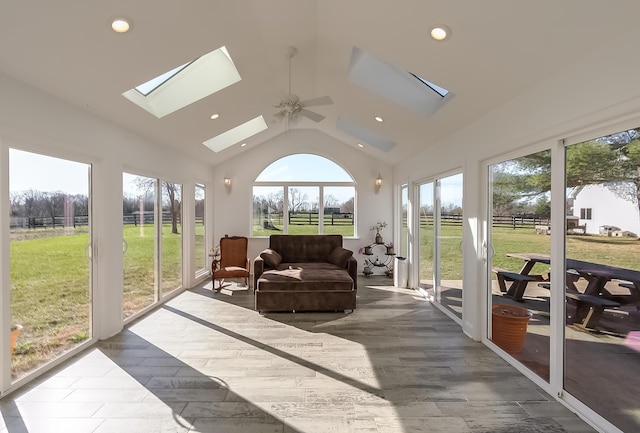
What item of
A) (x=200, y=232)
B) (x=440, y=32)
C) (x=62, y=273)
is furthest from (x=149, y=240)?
(x=440, y=32)

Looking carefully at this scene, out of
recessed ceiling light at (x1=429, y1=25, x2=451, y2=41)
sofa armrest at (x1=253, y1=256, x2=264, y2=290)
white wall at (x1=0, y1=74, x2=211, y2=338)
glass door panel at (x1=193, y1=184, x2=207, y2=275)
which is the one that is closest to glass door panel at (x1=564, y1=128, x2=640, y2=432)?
recessed ceiling light at (x1=429, y1=25, x2=451, y2=41)

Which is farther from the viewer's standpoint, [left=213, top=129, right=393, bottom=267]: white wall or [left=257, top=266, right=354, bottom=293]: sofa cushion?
[left=213, top=129, right=393, bottom=267]: white wall

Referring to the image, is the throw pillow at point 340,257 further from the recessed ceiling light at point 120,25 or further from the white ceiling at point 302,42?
the recessed ceiling light at point 120,25

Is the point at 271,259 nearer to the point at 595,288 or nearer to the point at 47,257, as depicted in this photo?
the point at 47,257

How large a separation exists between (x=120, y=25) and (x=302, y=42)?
171 cm

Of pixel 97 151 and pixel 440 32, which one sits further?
pixel 97 151

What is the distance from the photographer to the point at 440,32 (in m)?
2.50

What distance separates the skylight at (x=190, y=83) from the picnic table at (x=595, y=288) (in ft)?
12.5

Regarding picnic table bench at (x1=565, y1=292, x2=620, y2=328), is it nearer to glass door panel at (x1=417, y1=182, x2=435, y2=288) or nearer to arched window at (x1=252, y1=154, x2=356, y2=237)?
glass door panel at (x1=417, y1=182, x2=435, y2=288)

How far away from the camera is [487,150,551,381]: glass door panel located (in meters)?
2.71

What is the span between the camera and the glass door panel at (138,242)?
13.6 feet

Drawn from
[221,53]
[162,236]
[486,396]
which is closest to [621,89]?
[486,396]

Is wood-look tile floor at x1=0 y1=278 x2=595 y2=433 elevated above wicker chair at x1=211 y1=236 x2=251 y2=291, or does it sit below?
below

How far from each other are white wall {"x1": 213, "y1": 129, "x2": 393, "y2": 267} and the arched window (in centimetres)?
18
